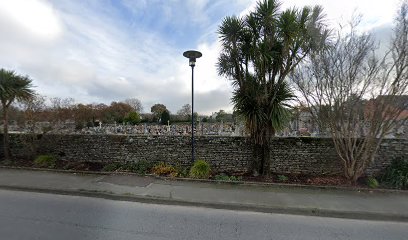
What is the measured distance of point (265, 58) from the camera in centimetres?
721

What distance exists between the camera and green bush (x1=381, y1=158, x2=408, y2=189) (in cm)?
681

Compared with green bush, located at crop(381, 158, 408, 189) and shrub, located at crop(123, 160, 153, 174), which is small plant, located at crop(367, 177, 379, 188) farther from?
shrub, located at crop(123, 160, 153, 174)

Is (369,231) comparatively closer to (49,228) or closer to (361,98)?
(361,98)

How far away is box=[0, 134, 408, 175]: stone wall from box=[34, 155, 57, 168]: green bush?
2.12 feet

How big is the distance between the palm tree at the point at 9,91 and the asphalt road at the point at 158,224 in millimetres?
5510

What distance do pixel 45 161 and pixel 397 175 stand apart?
39.8 feet

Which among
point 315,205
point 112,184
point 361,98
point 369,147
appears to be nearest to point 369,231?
point 315,205

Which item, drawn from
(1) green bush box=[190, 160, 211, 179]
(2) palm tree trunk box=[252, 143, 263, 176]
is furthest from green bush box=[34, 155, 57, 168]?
(2) palm tree trunk box=[252, 143, 263, 176]

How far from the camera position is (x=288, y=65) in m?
7.52

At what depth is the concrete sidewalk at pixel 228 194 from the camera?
17.3 feet

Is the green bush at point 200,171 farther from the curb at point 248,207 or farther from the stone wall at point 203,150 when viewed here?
the curb at point 248,207

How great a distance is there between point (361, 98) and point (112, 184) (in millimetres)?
7933

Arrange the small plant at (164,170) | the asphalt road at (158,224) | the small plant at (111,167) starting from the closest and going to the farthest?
1. the asphalt road at (158,224)
2. the small plant at (164,170)
3. the small plant at (111,167)

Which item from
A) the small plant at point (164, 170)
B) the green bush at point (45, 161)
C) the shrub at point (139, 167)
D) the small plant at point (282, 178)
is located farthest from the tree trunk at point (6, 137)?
the small plant at point (282, 178)
